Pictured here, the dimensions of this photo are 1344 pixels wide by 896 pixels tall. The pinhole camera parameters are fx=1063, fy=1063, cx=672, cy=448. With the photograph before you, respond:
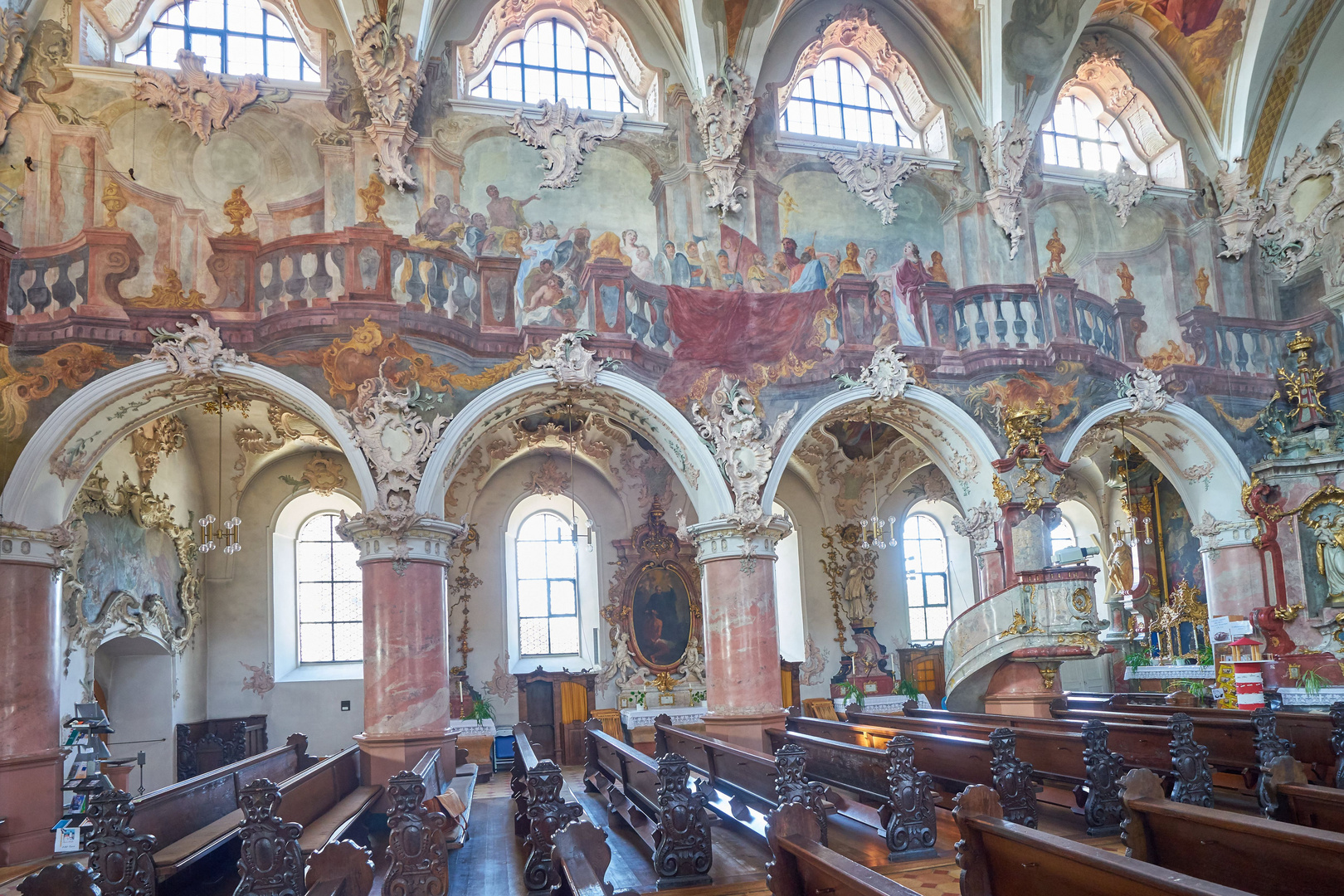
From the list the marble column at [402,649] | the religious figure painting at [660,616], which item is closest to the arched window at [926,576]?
the religious figure painting at [660,616]

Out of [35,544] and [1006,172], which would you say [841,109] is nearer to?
[1006,172]

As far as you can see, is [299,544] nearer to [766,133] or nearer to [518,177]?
[518,177]

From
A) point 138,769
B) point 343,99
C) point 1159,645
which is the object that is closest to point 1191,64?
point 1159,645

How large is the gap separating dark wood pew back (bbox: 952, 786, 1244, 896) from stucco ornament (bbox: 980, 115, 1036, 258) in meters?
13.9

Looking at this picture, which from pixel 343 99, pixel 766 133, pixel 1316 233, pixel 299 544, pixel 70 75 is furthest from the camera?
pixel 299 544

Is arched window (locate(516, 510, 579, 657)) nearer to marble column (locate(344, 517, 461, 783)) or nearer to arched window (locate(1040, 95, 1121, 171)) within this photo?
marble column (locate(344, 517, 461, 783))

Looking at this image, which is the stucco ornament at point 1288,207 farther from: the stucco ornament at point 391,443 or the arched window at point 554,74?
the stucco ornament at point 391,443

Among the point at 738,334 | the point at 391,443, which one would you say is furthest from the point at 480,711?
the point at 738,334

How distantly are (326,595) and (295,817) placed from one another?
1132cm

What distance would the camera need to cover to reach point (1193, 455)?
1870cm

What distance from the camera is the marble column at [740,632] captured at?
15.1 meters

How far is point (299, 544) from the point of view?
65.9ft

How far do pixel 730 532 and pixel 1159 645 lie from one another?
10913 millimetres

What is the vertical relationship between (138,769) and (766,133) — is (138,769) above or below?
below
